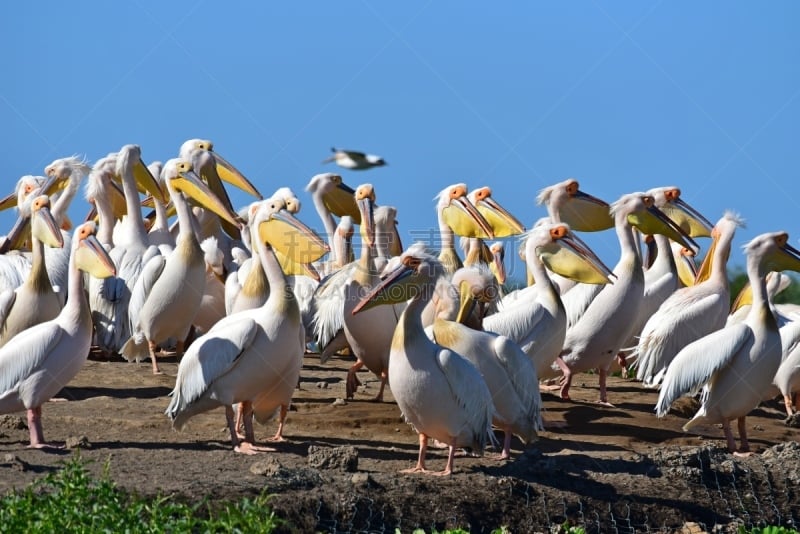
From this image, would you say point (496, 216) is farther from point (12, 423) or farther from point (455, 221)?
point (12, 423)

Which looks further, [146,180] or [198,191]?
Result: [146,180]

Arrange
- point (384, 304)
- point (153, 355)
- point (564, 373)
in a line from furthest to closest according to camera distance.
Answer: point (153, 355), point (564, 373), point (384, 304)

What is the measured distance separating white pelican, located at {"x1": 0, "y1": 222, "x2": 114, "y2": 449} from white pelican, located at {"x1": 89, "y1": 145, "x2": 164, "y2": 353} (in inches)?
133

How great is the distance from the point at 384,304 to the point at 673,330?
9.30 ft

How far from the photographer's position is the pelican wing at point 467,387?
732 centimetres

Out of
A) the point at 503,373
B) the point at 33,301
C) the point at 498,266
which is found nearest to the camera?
the point at 503,373

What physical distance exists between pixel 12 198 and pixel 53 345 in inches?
284

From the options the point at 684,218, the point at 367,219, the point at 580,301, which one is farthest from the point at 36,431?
the point at 684,218

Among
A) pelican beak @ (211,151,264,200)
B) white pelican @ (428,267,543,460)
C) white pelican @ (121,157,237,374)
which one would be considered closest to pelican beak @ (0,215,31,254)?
white pelican @ (121,157,237,374)

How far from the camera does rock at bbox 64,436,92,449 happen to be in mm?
7523

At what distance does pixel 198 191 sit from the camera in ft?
34.2

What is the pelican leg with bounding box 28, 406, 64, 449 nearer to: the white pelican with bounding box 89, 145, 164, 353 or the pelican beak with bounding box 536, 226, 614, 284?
the white pelican with bounding box 89, 145, 164, 353

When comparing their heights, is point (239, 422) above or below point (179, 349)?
below

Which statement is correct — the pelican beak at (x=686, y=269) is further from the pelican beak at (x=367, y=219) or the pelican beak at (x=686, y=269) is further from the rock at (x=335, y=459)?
the rock at (x=335, y=459)
